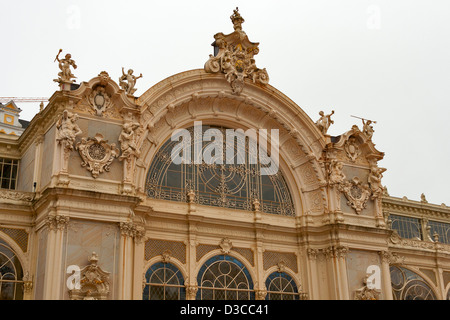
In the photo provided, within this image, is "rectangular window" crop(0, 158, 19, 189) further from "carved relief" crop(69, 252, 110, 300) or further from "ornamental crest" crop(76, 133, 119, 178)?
"carved relief" crop(69, 252, 110, 300)

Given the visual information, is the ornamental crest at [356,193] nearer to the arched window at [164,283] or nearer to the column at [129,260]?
the arched window at [164,283]

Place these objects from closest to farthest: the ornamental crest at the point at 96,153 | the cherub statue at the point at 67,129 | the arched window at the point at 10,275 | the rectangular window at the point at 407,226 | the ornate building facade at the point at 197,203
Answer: the arched window at the point at 10,275
the ornate building facade at the point at 197,203
the cherub statue at the point at 67,129
the ornamental crest at the point at 96,153
the rectangular window at the point at 407,226

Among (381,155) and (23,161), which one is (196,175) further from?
(381,155)

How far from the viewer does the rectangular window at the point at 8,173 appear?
2772 centimetres

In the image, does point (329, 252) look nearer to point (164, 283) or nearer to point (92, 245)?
point (164, 283)

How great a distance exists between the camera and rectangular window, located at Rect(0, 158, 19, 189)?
27.7 m

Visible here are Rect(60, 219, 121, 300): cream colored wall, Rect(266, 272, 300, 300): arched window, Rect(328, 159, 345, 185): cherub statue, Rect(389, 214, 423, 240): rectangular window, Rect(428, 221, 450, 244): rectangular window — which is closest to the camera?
Rect(60, 219, 121, 300): cream colored wall

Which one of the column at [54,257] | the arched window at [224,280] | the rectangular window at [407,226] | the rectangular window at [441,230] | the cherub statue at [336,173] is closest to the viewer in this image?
the column at [54,257]

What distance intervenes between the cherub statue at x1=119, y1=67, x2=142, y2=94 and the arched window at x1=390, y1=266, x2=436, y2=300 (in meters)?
16.4

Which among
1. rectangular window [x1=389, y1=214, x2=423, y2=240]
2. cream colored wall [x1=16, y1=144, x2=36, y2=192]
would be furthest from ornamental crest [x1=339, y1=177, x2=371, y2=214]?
cream colored wall [x1=16, y1=144, x2=36, y2=192]

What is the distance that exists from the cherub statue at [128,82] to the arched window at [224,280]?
8168mm

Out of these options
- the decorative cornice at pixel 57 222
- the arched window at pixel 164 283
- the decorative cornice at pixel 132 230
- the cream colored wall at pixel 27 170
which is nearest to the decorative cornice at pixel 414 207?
the arched window at pixel 164 283

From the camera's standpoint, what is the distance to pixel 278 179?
3019 cm

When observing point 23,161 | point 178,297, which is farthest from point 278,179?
point 23,161
